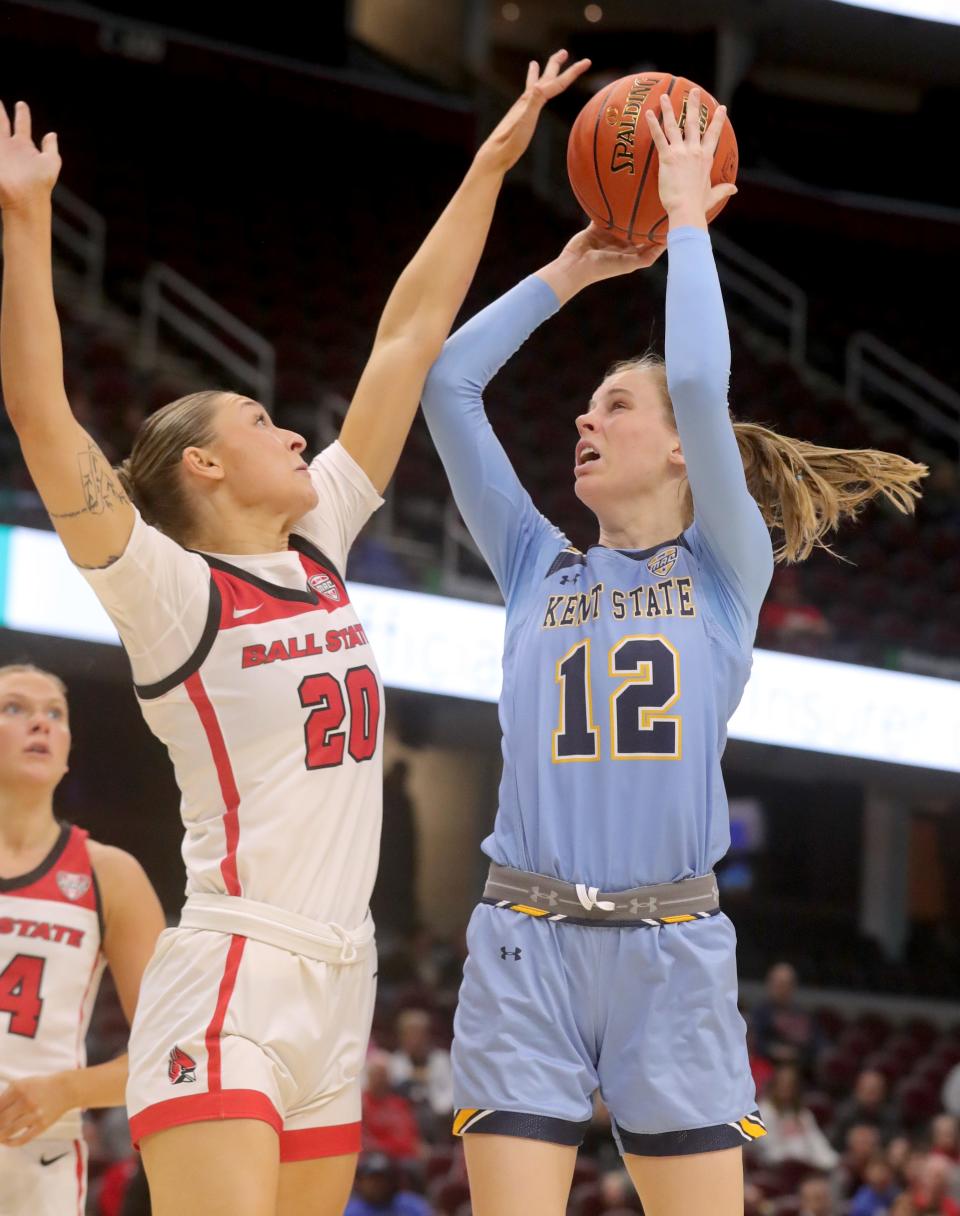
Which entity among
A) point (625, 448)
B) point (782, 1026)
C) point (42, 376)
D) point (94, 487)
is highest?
point (625, 448)

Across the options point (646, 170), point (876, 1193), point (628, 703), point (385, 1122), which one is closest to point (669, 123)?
point (646, 170)

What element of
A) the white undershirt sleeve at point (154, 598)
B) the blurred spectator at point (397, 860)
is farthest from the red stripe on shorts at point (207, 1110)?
the blurred spectator at point (397, 860)

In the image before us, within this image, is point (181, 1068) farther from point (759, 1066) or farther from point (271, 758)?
point (759, 1066)

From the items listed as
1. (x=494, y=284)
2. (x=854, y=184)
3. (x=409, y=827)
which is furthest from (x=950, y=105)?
(x=409, y=827)

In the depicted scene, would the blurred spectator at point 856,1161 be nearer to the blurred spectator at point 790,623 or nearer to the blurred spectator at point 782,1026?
the blurred spectator at point 782,1026

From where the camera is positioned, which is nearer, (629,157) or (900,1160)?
(629,157)

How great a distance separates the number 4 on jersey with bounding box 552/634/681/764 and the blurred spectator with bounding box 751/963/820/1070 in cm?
751

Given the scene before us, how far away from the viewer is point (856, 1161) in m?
8.53

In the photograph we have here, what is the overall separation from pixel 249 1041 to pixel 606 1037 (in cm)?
56

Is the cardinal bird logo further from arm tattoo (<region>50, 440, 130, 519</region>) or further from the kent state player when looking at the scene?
arm tattoo (<region>50, 440, 130, 519</region>)

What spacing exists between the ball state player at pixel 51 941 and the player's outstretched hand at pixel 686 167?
5.75ft

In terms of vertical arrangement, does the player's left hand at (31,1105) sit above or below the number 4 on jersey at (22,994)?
below

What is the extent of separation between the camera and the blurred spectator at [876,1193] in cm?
808

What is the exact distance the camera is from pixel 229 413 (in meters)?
2.85
